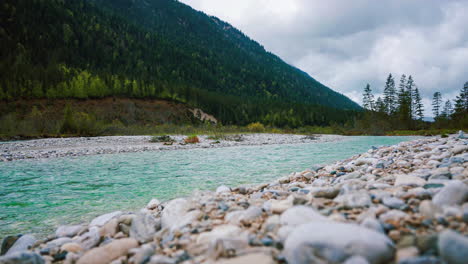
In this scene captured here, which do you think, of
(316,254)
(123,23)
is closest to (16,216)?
(316,254)

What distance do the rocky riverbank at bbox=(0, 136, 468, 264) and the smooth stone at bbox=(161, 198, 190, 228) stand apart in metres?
0.01

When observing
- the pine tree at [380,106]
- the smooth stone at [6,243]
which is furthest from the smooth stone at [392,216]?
the pine tree at [380,106]

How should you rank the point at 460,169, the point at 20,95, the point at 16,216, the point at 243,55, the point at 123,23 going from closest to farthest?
the point at 460,169, the point at 16,216, the point at 20,95, the point at 123,23, the point at 243,55

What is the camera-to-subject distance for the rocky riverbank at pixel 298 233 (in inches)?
48.8

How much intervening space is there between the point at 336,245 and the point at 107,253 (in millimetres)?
1794

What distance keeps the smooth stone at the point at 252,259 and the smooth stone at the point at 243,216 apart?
57cm

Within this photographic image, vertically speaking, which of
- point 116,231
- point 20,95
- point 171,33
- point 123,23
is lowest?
point 116,231

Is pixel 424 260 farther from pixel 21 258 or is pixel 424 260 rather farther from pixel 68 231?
pixel 68 231

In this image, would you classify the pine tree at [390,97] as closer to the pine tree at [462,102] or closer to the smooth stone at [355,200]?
the pine tree at [462,102]

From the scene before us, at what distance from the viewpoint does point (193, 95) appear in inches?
2411

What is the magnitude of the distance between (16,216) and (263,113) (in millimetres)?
65641

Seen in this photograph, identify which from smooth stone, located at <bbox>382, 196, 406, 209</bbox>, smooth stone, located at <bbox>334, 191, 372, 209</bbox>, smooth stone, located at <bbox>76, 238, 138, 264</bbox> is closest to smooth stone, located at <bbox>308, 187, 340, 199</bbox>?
smooth stone, located at <bbox>334, 191, 372, 209</bbox>

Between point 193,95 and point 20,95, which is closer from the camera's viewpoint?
point 20,95

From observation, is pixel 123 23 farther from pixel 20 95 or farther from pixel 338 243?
pixel 338 243
